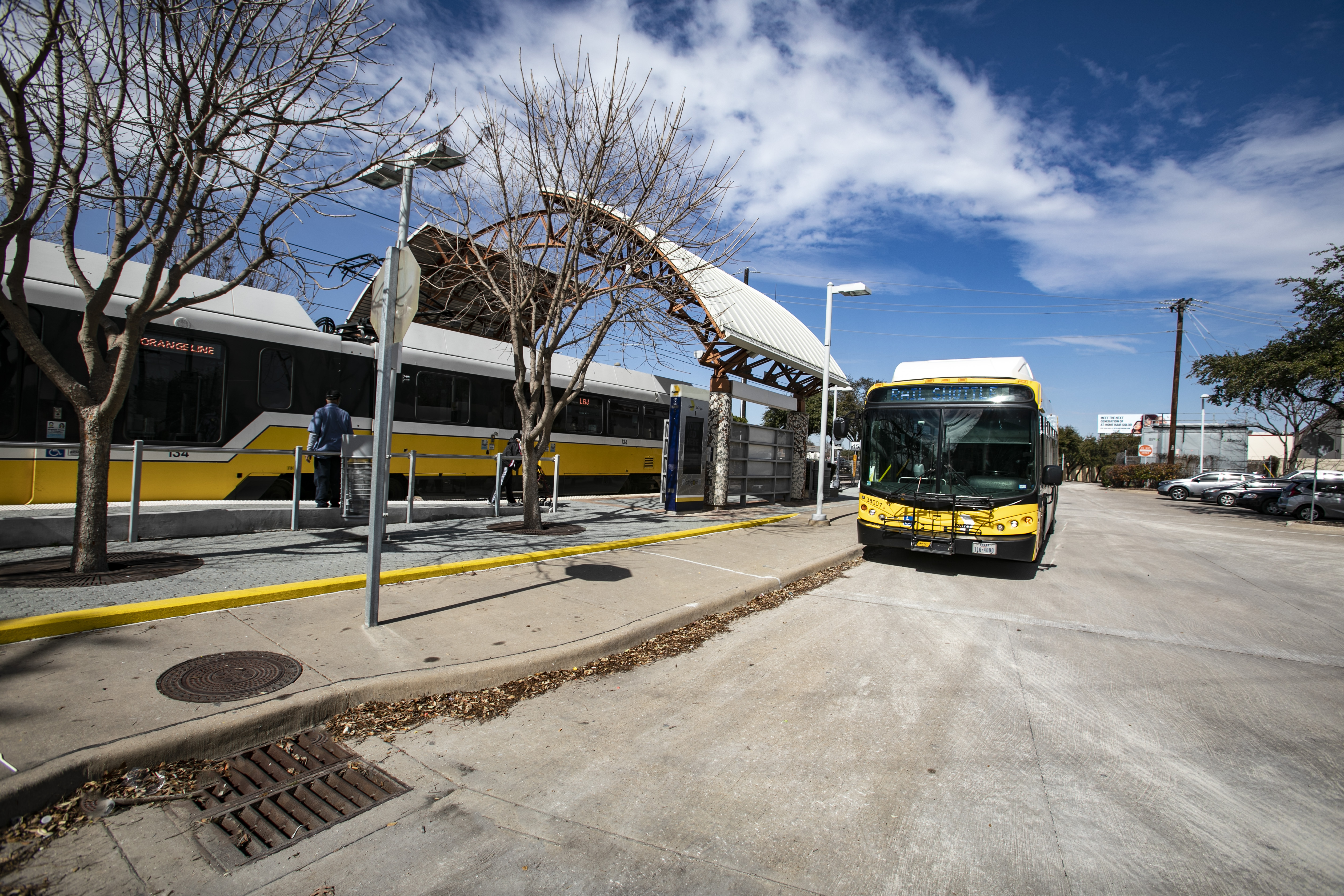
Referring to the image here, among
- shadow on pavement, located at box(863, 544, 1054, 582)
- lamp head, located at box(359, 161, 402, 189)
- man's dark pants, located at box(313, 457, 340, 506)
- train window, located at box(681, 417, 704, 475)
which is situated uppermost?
lamp head, located at box(359, 161, 402, 189)

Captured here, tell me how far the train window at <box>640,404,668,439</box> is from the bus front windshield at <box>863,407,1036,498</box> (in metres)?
8.07

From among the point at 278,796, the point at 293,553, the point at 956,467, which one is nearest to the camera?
the point at 278,796

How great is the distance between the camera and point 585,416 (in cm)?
1537

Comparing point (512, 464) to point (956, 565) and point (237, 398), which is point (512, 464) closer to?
point (237, 398)

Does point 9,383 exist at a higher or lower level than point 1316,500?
higher

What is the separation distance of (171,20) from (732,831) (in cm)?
750

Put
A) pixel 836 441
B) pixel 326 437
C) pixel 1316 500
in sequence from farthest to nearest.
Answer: pixel 1316 500
pixel 836 441
pixel 326 437

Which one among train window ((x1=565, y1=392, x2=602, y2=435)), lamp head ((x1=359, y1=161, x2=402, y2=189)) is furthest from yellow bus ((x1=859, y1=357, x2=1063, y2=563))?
train window ((x1=565, y1=392, x2=602, y2=435))

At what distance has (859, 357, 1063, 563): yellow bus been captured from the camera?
8.62m

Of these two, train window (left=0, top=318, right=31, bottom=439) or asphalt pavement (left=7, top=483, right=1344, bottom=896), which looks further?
train window (left=0, top=318, right=31, bottom=439)

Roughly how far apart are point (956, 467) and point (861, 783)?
6.82 metres

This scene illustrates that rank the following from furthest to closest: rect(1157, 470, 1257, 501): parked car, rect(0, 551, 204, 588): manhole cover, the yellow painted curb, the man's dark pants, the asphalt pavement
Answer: rect(1157, 470, 1257, 501): parked car, the man's dark pants, rect(0, 551, 204, 588): manhole cover, the yellow painted curb, the asphalt pavement

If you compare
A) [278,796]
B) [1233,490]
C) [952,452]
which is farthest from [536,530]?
[1233,490]

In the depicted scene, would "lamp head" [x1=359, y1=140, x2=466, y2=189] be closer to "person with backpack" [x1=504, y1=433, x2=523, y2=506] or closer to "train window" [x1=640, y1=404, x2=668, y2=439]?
"person with backpack" [x1=504, y1=433, x2=523, y2=506]
